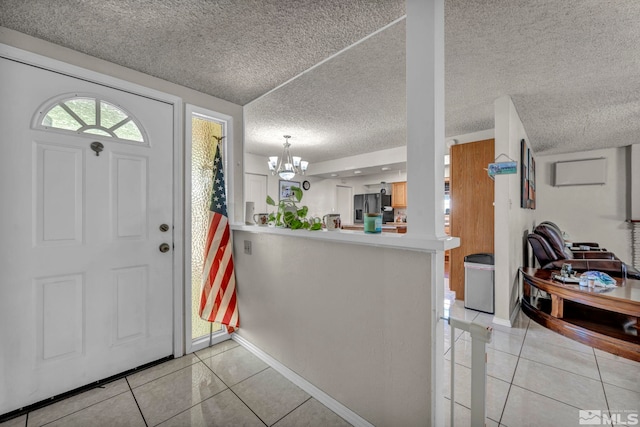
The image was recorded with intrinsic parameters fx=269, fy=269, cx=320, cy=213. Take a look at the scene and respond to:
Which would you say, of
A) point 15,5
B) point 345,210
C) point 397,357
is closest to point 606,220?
point 345,210

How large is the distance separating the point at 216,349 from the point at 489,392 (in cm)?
219

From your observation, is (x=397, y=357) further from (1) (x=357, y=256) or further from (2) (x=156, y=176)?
(2) (x=156, y=176)

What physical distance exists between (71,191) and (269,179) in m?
4.67

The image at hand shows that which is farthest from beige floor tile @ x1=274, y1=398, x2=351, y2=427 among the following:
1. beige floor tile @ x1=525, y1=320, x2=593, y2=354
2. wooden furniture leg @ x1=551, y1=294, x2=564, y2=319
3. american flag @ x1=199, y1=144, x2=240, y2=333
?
wooden furniture leg @ x1=551, y1=294, x2=564, y2=319

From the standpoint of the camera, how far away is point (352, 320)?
5.24ft

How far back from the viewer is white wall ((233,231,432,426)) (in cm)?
131

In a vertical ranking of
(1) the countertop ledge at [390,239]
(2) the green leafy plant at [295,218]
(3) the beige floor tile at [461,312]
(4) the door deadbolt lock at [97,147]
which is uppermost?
(4) the door deadbolt lock at [97,147]

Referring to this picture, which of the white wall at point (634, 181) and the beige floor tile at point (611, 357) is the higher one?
the white wall at point (634, 181)

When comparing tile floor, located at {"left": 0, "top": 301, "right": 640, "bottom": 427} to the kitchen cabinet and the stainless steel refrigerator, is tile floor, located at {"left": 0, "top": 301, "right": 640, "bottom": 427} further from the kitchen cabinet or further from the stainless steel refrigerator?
the stainless steel refrigerator

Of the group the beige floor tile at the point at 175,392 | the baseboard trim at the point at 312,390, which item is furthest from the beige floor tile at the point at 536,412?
the beige floor tile at the point at 175,392

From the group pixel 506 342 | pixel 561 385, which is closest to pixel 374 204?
pixel 506 342

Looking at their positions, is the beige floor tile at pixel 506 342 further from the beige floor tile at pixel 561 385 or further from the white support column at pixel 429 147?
the white support column at pixel 429 147

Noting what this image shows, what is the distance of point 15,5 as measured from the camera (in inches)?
58.3

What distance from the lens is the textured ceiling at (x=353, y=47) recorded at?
155 cm
